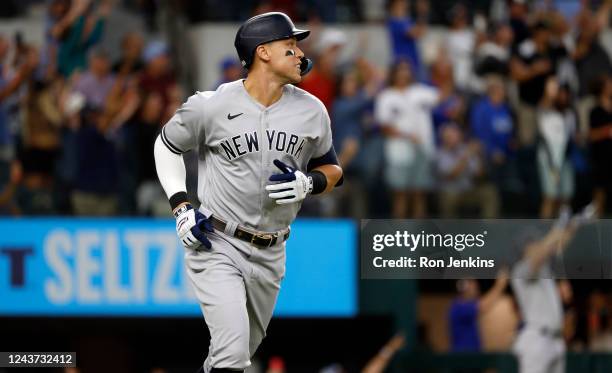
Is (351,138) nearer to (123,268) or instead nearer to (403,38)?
(403,38)

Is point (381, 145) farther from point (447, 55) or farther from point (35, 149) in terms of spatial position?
point (35, 149)

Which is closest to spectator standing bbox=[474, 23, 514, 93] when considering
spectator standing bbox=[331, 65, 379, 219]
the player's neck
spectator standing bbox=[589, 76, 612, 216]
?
spectator standing bbox=[589, 76, 612, 216]

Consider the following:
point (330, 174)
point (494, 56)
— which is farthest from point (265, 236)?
point (494, 56)

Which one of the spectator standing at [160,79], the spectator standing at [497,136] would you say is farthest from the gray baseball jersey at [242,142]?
the spectator standing at [497,136]

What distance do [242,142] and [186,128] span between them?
Answer: 30cm

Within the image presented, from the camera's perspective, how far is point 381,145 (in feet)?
41.3

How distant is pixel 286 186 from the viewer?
21.1ft

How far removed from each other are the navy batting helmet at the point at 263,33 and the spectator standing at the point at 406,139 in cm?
599

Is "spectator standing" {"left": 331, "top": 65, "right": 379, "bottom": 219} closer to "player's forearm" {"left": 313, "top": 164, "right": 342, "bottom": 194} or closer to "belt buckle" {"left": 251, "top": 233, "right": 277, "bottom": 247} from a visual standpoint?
"player's forearm" {"left": 313, "top": 164, "right": 342, "bottom": 194}

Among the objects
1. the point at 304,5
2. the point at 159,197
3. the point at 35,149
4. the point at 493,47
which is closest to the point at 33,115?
the point at 35,149

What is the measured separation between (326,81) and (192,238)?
264 inches

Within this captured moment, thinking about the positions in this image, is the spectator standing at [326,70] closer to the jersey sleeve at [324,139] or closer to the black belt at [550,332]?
the black belt at [550,332]

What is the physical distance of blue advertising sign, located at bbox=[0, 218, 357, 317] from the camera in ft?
41.2

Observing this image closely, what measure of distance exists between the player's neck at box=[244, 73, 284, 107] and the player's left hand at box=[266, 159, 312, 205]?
1.23ft
